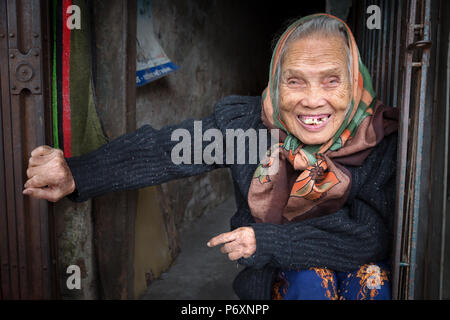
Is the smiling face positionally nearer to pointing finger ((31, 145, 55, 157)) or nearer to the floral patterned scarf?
the floral patterned scarf

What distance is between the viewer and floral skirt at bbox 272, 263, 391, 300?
4.36ft

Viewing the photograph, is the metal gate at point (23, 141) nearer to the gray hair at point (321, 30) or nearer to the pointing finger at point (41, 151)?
the pointing finger at point (41, 151)

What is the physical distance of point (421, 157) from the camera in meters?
1.28

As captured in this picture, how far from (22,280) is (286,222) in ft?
4.04

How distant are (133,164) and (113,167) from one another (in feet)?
0.28

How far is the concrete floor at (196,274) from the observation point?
94.0 inches

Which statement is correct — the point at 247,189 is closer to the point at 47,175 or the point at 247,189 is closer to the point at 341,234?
the point at 341,234

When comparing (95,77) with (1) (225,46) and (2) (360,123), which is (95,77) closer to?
(2) (360,123)

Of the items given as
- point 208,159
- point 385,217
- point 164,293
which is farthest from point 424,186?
point 164,293

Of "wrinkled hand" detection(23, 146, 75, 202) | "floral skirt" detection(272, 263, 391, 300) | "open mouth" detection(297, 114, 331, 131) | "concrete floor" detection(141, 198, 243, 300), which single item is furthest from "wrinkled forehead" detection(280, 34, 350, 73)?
"concrete floor" detection(141, 198, 243, 300)

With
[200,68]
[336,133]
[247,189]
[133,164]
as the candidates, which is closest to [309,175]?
[336,133]

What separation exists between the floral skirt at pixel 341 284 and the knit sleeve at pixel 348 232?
0.05 metres

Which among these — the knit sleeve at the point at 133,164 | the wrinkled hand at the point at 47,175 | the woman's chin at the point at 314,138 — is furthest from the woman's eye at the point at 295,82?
the wrinkled hand at the point at 47,175

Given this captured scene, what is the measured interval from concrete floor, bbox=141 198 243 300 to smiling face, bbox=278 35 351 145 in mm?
1455
